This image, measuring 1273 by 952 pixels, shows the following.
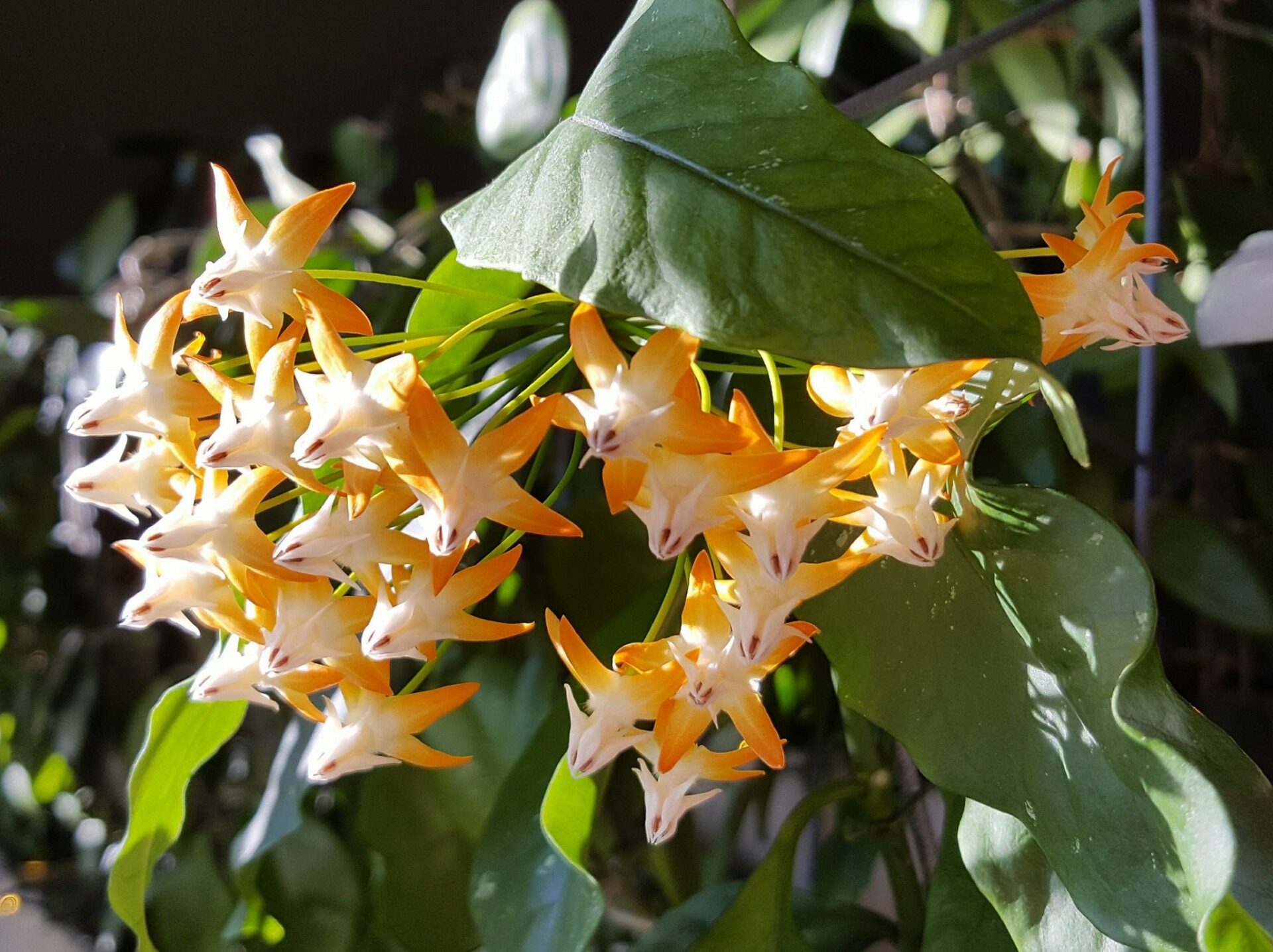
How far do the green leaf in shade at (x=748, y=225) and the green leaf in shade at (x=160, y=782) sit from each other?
0.25 meters

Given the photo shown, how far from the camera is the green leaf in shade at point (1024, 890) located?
295 mm

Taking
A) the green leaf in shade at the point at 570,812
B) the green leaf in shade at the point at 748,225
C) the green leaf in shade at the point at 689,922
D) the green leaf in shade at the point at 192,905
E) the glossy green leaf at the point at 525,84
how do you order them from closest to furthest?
1. the green leaf in shade at the point at 748,225
2. the green leaf in shade at the point at 570,812
3. the green leaf in shade at the point at 689,922
4. the green leaf in shade at the point at 192,905
5. the glossy green leaf at the point at 525,84

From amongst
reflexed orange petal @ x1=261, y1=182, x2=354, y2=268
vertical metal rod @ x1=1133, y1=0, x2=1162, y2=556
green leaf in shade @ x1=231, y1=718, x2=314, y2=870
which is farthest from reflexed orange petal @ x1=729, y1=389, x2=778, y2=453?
green leaf in shade @ x1=231, y1=718, x2=314, y2=870

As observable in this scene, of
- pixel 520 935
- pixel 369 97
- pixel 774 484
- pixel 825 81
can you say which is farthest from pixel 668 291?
pixel 369 97

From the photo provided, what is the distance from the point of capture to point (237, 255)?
0.25 meters

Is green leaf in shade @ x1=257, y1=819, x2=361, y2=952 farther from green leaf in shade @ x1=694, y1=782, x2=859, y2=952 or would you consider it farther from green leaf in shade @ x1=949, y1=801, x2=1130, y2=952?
green leaf in shade @ x1=949, y1=801, x2=1130, y2=952

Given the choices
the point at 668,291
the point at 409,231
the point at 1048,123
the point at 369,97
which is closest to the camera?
the point at 668,291

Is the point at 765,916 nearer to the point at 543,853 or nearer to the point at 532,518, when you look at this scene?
the point at 543,853

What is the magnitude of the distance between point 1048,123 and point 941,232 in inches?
17.3

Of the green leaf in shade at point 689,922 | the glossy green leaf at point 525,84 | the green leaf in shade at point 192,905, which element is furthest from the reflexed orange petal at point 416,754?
the glossy green leaf at point 525,84

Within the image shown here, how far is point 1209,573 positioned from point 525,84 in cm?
53

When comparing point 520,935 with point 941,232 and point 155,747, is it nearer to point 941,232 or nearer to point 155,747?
point 155,747

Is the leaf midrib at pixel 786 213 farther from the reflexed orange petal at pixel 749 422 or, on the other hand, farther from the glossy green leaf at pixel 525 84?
the glossy green leaf at pixel 525 84

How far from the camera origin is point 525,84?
0.69m
